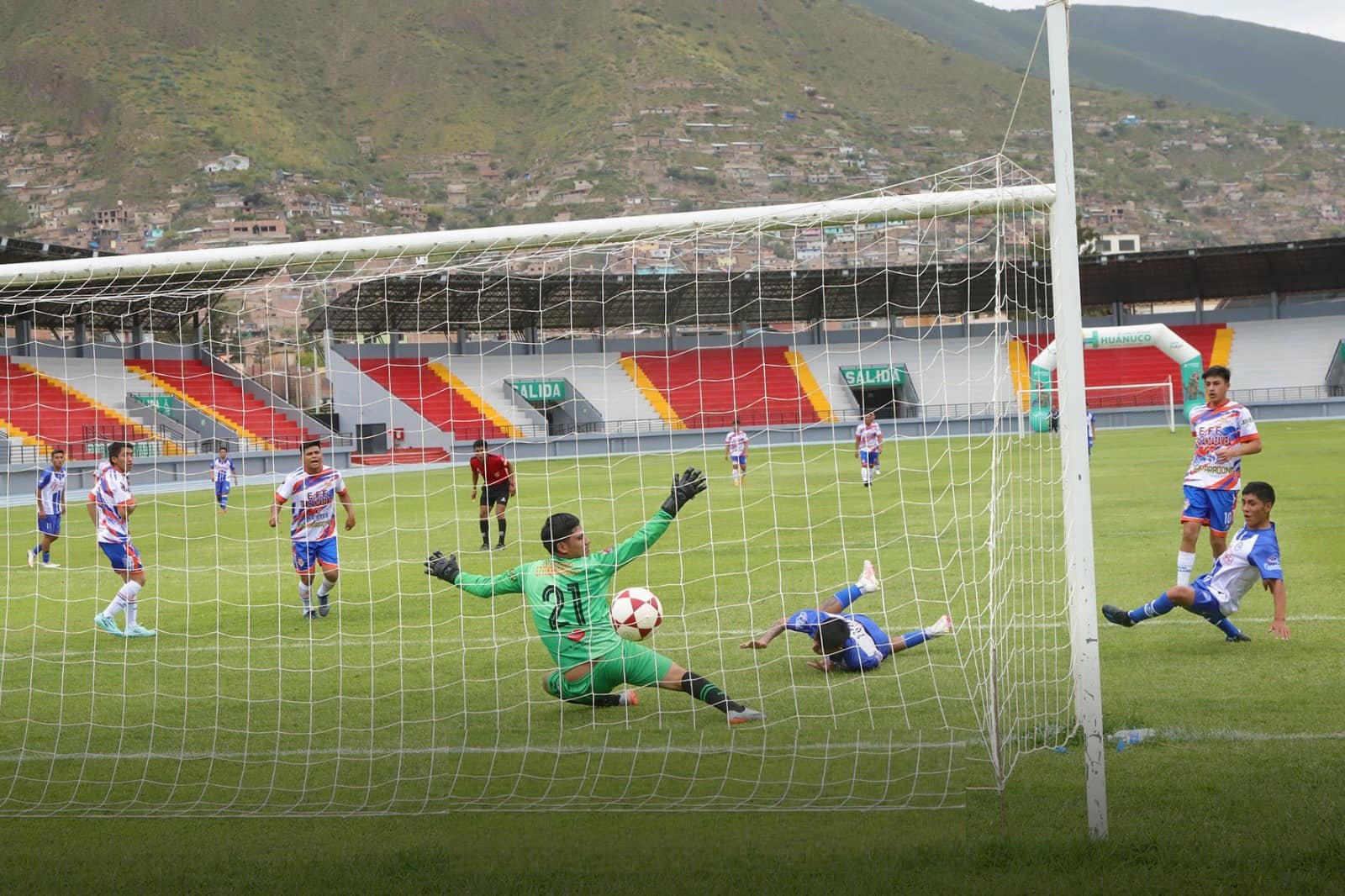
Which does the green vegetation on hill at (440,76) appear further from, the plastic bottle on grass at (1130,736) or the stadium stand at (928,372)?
the plastic bottle on grass at (1130,736)

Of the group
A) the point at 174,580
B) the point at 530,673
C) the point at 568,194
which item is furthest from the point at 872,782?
the point at 568,194

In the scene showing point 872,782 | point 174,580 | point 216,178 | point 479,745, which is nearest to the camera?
point 872,782

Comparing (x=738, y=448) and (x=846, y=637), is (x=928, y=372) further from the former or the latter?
(x=846, y=637)

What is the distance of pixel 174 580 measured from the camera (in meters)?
14.4

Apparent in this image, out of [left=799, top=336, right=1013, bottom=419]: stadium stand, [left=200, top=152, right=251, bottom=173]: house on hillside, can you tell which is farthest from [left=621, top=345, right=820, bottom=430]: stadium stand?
[left=200, top=152, right=251, bottom=173]: house on hillside

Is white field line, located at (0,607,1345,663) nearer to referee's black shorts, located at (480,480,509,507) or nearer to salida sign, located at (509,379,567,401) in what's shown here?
referee's black shorts, located at (480,480,509,507)

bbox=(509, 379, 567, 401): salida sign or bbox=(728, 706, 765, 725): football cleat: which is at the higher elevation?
bbox=(509, 379, 567, 401): salida sign

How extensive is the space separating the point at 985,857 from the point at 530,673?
4355 millimetres

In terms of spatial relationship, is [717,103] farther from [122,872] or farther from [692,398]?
[122,872]

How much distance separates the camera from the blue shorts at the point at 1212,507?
31.2ft

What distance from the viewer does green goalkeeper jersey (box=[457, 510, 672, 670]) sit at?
6750 mm

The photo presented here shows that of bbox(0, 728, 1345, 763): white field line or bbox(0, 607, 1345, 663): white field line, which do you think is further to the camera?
bbox(0, 607, 1345, 663): white field line

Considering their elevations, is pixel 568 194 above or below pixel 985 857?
above

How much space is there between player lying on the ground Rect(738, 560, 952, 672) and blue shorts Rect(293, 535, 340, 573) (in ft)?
14.7
